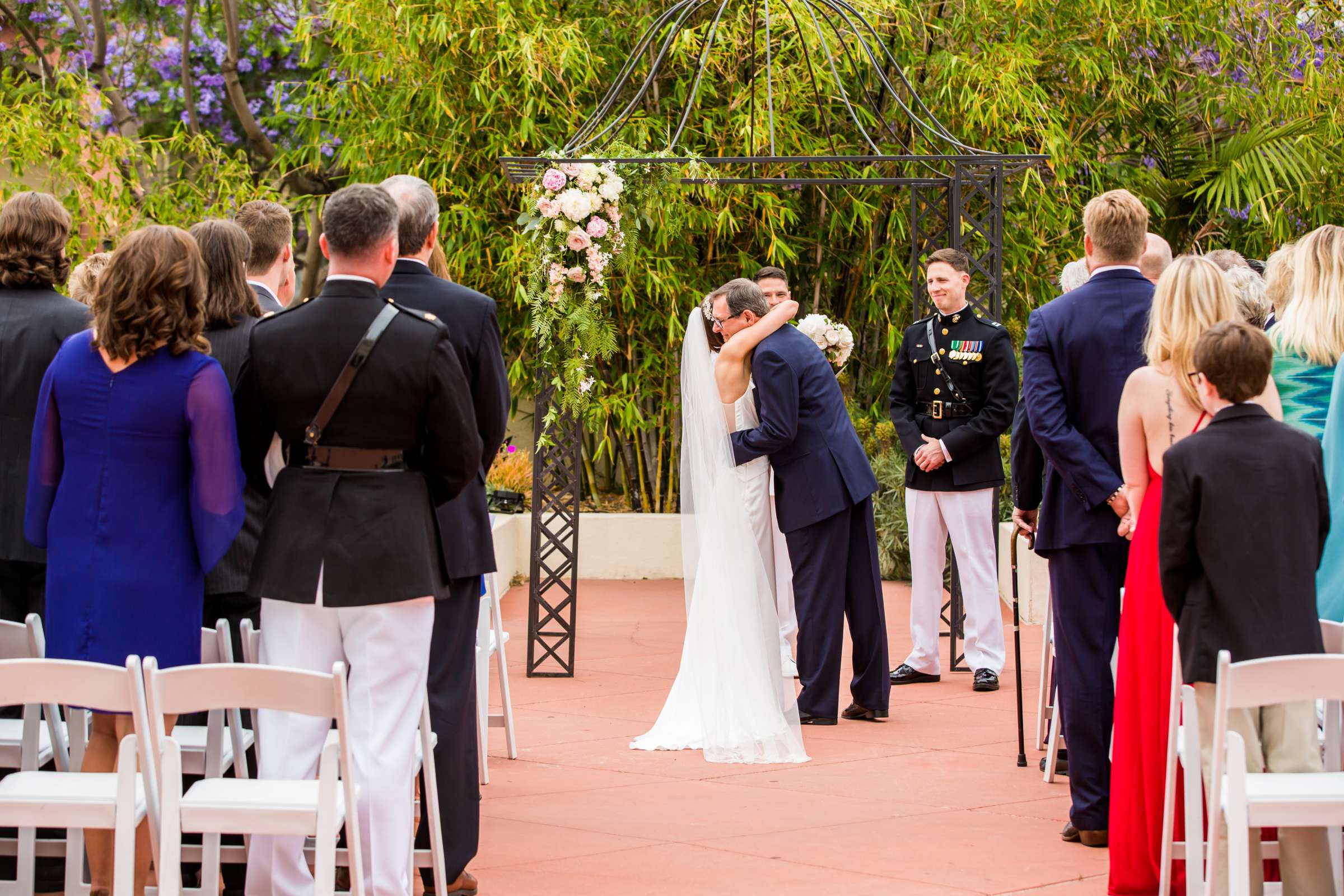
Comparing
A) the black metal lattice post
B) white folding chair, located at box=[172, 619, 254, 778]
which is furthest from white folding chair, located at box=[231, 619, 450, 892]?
the black metal lattice post

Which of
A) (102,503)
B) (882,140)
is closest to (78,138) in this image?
(882,140)

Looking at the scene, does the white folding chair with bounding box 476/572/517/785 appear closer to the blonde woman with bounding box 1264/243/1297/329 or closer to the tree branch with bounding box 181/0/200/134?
the blonde woman with bounding box 1264/243/1297/329

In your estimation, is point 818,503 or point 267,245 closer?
point 267,245

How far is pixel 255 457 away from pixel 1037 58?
8243 mm

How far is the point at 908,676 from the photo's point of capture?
7.11 m

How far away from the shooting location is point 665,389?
11367 millimetres

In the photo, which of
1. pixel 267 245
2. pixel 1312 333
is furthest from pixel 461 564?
pixel 1312 333

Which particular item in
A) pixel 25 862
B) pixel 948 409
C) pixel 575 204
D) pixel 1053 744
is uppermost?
pixel 575 204

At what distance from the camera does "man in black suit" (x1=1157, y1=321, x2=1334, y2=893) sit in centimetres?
338

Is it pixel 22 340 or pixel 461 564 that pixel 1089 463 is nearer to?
pixel 461 564

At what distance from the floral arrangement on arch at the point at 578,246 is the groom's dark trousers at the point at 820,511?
1.17 meters

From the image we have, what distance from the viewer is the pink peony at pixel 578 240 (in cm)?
691

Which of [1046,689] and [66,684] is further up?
[66,684]

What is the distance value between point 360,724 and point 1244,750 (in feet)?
6.32
